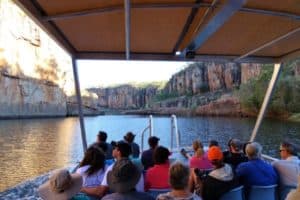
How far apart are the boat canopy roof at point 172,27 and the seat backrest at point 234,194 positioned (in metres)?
1.31

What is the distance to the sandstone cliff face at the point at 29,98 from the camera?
153 ft

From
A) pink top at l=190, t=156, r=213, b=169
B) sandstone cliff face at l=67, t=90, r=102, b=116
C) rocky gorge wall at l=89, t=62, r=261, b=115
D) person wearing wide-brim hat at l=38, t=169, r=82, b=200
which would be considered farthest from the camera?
sandstone cliff face at l=67, t=90, r=102, b=116

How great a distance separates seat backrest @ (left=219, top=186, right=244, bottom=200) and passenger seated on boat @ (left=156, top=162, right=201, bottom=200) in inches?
23.4

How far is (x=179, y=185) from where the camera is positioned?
74.7 inches

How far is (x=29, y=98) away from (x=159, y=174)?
170 ft

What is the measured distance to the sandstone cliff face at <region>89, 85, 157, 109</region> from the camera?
3073 inches

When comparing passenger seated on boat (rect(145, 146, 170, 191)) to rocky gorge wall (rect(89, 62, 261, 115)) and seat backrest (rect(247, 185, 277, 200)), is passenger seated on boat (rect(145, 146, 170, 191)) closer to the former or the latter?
seat backrest (rect(247, 185, 277, 200))

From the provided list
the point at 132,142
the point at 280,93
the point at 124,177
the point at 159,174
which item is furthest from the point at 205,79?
the point at 124,177

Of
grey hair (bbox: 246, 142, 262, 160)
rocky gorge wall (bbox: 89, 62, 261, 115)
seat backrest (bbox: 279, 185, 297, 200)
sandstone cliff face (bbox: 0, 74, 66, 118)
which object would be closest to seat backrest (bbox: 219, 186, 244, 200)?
grey hair (bbox: 246, 142, 262, 160)

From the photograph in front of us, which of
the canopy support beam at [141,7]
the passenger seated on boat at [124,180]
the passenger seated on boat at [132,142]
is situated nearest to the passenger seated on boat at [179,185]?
the passenger seated on boat at [124,180]

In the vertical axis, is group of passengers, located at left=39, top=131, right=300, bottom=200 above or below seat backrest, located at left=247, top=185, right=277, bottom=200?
above

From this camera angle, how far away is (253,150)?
2732 millimetres

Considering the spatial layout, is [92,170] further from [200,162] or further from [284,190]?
[284,190]

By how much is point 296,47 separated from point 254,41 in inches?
29.5
